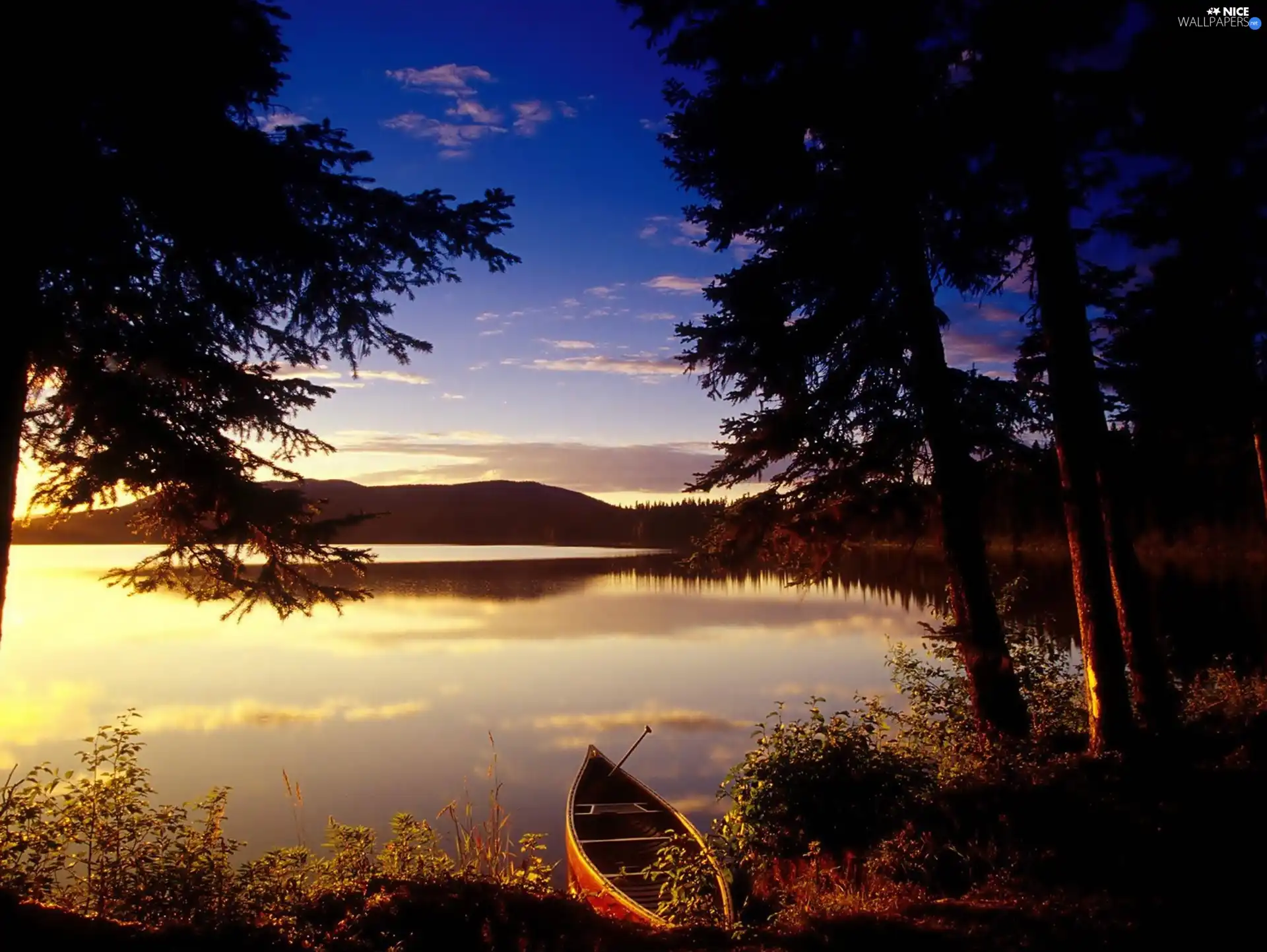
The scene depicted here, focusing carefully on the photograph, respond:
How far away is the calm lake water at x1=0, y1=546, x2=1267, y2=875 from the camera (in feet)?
66.2

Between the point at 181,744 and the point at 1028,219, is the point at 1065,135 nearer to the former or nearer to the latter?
the point at 1028,219

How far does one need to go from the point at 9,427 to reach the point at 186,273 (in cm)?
257

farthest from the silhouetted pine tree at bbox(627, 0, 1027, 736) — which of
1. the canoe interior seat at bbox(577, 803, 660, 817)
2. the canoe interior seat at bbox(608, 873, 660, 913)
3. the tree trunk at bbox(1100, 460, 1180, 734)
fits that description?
the canoe interior seat at bbox(577, 803, 660, 817)

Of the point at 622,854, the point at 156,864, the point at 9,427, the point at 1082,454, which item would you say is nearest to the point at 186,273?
the point at 9,427

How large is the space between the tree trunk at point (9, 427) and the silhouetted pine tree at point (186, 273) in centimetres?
2

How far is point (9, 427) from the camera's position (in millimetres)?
5281

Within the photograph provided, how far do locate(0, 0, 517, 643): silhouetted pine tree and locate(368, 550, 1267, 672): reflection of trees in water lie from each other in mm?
5399

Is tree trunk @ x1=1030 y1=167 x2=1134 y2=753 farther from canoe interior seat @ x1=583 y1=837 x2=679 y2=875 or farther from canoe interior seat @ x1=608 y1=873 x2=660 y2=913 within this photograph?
canoe interior seat @ x1=583 y1=837 x2=679 y2=875

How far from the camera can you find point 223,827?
1692 cm

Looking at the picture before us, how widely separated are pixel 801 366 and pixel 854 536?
252 centimetres

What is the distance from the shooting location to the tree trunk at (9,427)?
5238mm

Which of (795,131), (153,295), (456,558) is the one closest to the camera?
(153,295)

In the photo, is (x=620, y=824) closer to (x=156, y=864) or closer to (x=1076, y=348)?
(x=156, y=864)

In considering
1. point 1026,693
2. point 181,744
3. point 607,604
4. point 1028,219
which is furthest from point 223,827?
point 607,604
